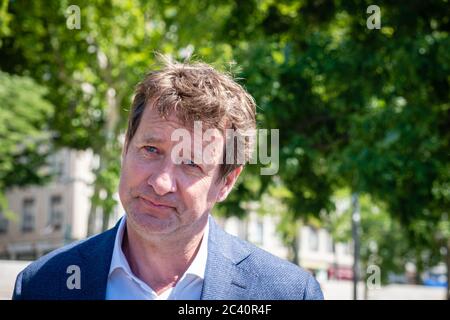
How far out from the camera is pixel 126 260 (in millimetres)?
2344

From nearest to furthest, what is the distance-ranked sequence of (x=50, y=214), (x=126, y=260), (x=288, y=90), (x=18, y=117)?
1. (x=126, y=260)
2. (x=288, y=90)
3. (x=18, y=117)
4. (x=50, y=214)

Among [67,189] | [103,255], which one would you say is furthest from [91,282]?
[67,189]

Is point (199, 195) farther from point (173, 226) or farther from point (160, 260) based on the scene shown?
point (160, 260)

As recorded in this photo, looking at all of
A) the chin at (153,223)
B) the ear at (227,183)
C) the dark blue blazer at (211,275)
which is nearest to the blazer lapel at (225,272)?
the dark blue blazer at (211,275)

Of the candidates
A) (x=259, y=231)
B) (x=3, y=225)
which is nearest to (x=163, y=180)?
(x=3, y=225)

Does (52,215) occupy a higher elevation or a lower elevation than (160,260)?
lower

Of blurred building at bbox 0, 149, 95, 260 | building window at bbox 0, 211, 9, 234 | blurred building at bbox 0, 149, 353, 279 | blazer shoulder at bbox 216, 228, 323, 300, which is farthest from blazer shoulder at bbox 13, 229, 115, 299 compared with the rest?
building window at bbox 0, 211, 9, 234

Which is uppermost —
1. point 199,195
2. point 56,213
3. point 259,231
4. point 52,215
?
point 199,195

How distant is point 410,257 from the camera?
28000mm

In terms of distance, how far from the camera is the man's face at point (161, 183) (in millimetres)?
2160

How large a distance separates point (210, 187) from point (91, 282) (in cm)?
56

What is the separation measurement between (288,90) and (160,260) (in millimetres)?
8646

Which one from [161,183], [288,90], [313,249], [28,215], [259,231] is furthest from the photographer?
[313,249]

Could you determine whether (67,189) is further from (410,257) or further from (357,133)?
(357,133)
